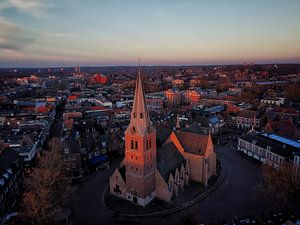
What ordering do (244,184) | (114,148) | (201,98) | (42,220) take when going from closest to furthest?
(42,220) < (244,184) < (114,148) < (201,98)

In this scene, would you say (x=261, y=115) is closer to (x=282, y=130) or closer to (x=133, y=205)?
(x=282, y=130)

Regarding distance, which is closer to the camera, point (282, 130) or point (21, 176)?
point (21, 176)

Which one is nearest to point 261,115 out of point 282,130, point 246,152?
point 282,130

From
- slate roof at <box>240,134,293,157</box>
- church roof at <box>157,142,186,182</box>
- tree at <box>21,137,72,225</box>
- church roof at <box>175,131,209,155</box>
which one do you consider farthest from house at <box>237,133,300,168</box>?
tree at <box>21,137,72,225</box>

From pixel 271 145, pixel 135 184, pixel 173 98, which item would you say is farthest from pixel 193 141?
pixel 173 98

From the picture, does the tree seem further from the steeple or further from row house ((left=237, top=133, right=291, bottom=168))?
row house ((left=237, top=133, right=291, bottom=168))

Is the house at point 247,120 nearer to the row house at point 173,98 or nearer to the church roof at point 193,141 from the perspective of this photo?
the church roof at point 193,141

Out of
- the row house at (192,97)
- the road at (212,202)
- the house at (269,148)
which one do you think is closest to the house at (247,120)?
the house at (269,148)
